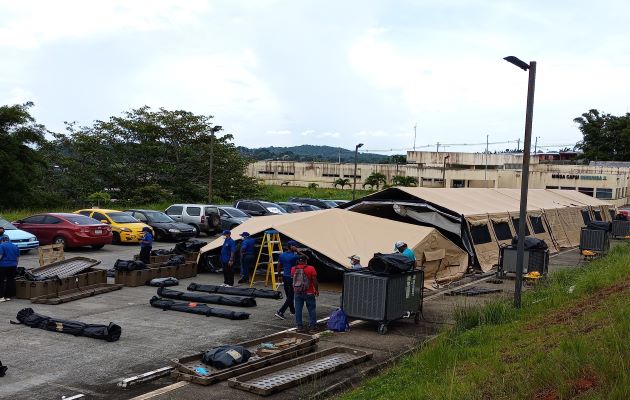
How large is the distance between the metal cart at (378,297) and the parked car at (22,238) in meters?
13.9

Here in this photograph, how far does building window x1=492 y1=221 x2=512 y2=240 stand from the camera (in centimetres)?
2370

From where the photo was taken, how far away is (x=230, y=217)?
31594mm

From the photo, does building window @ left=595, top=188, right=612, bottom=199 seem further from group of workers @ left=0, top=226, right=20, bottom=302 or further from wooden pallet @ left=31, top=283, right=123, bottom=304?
group of workers @ left=0, top=226, right=20, bottom=302

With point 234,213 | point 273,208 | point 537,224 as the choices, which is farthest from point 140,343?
point 273,208

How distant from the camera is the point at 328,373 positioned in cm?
938

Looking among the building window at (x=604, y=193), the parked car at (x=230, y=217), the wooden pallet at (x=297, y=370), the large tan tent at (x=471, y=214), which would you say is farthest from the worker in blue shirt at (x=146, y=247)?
the building window at (x=604, y=193)

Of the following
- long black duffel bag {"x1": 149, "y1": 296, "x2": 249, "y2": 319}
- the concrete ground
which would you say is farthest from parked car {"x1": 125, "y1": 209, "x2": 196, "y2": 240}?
long black duffel bag {"x1": 149, "y1": 296, "x2": 249, "y2": 319}

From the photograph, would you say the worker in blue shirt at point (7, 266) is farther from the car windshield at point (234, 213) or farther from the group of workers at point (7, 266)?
the car windshield at point (234, 213)

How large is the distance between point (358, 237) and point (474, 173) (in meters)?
56.4

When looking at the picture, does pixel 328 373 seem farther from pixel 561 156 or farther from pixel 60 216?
pixel 561 156

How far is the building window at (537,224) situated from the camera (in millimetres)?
27438

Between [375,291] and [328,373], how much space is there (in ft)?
10.0

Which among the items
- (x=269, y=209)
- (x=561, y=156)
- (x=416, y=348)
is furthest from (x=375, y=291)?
(x=561, y=156)

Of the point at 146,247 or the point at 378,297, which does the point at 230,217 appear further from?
the point at 378,297
